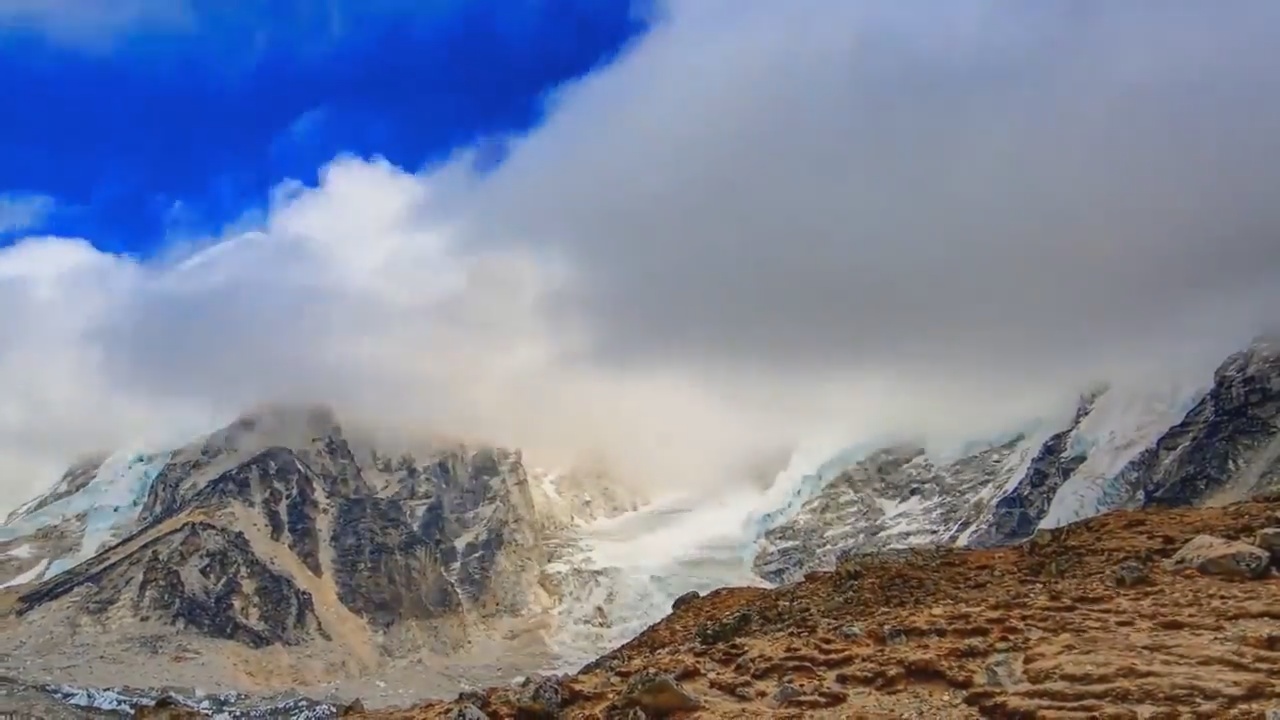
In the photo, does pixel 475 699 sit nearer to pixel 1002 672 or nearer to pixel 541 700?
pixel 541 700

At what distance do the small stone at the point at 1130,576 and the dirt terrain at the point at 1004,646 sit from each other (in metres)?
0.04

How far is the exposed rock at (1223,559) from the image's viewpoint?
830 inches

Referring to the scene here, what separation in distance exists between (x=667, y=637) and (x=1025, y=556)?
9054mm

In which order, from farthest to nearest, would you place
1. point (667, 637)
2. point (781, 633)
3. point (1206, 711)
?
point (667, 637)
point (781, 633)
point (1206, 711)

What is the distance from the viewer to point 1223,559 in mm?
21578

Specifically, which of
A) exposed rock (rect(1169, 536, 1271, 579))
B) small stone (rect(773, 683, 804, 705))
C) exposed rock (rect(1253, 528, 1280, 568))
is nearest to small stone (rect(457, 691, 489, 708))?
small stone (rect(773, 683, 804, 705))

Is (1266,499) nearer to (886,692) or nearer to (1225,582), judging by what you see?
(1225,582)

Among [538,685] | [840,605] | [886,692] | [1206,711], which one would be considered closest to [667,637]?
[840,605]

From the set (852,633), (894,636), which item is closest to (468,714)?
(852,633)

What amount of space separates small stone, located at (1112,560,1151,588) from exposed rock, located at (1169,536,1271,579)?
0.63 meters

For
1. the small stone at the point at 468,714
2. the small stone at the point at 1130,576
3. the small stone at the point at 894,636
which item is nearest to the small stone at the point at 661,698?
the small stone at the point at 468,714

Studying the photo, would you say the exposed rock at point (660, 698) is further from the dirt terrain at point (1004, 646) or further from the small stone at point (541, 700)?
the small stone at point (541, 700)

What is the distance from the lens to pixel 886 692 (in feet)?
60.2

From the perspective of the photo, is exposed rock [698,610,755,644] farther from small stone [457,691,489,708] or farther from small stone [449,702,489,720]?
small stone [449,702,489,720]
